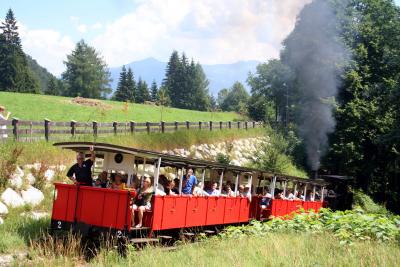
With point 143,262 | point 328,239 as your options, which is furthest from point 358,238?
point 143,262

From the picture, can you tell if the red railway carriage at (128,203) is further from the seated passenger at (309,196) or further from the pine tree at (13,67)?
the pine tree at (13,67)

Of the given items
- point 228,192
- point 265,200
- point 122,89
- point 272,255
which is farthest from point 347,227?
point 122,89

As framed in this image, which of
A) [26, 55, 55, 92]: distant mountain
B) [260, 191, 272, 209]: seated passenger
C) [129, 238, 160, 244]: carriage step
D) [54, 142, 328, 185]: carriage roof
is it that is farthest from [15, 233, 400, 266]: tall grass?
[26, 55, 55, 92]: distant mountain

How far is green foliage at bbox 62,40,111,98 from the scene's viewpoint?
80.6 metres

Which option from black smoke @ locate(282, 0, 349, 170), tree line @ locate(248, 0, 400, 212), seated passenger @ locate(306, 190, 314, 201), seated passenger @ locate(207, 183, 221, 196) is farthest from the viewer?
black smoke @ locate(282, 0, 349, 170)

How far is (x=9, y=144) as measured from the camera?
17469 mm

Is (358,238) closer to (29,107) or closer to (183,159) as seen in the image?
(183,159)

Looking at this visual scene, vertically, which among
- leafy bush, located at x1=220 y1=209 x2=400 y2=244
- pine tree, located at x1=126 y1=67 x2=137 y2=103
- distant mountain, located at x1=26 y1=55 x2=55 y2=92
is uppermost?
distant mountain, located at x1=26 y1=55 x2=55 y2=92

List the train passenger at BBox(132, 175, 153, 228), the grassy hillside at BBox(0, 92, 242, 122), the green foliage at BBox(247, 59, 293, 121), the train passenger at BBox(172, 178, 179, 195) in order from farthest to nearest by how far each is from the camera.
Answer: the green foliage at BBox(247, 59, 293, 121)
the grassy hillside at BBox(0, 92, 242, 122)
the train passenger at BBox(172, 178, 179, 195)
the train passenger at BBox(132, 175, 153, 228)

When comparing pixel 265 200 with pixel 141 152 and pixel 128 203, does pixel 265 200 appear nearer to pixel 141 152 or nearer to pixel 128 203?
pixel 141 152

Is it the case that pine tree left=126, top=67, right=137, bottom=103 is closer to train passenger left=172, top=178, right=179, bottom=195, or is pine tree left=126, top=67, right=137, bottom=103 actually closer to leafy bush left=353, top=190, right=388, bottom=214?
leafy bush left=353, top=190, right=388, bottom=214

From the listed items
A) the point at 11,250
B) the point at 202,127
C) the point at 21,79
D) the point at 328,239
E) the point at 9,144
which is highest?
the point at 21,79

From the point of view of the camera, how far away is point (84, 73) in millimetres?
81000

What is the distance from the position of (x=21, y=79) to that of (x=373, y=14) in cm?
5293
